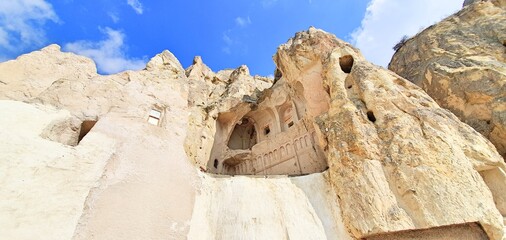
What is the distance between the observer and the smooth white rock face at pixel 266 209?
8.05m

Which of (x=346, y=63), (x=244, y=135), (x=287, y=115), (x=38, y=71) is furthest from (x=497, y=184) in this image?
(x=38, y=71)

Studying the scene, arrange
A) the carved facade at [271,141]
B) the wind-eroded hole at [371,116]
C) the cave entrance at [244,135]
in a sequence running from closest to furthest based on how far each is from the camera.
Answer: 1. the wind-eroded hole at [371,116]
2. the carved facade at [271,141]
3. the cave entrance at [244,135]

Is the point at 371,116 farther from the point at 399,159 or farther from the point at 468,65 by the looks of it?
the point at 468,65

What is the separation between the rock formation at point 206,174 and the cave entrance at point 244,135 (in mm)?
9807

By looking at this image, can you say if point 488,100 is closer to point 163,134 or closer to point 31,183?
point 163,134

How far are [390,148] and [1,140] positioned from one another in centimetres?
1129

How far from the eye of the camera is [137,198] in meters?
7.09

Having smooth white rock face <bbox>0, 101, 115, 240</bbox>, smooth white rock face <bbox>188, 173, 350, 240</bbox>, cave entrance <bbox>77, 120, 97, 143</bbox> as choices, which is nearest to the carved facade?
smooth white rock face <bbox>188, 173, 350, 240</bbox>

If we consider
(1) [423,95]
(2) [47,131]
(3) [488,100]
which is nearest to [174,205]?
(2) [47,131]

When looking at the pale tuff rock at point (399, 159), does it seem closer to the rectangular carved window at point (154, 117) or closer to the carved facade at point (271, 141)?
the carved facade at point (271, 141)

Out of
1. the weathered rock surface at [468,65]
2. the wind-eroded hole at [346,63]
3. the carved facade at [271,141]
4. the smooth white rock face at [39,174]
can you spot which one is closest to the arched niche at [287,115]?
the carved facade at [271,141]

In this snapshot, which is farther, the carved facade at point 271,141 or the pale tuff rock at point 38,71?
the carved facade at point 271,141

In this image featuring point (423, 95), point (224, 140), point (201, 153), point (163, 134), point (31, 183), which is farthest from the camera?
point (224, 140)

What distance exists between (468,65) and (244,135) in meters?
15.7
